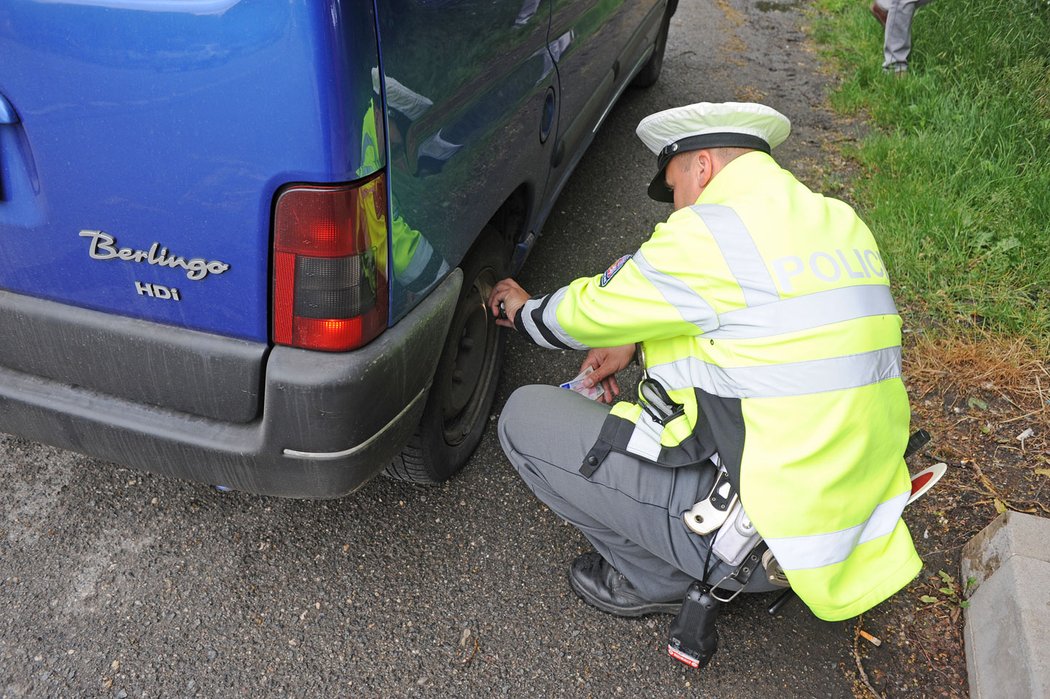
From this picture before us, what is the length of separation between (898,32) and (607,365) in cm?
437

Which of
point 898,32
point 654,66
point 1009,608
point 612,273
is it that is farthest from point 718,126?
point 898,32

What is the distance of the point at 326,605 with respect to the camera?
210cm

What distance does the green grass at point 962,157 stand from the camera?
11.3 ft

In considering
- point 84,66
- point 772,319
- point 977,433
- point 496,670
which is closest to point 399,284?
point 84,66

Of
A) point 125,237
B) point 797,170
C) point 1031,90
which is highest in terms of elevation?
point 125,237

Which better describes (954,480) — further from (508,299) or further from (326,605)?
(326,605)

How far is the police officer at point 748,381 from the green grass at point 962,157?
6.05ft

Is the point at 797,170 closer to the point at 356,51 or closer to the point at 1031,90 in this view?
the point at 1031,90

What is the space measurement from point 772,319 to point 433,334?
75cm

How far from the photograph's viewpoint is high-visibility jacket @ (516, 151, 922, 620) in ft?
5.44

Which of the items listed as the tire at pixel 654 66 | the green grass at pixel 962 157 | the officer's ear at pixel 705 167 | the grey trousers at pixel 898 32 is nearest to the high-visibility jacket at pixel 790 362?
the officer's ear at pixel 705 167

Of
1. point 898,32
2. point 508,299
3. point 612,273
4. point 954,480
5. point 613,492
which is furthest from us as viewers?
point 898,32

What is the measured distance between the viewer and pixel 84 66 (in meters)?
1.38

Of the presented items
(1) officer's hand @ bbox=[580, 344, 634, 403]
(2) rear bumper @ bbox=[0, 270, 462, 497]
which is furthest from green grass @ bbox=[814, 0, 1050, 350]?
(2) rear bumper @ bbox=[0, 270, 462, 497]
